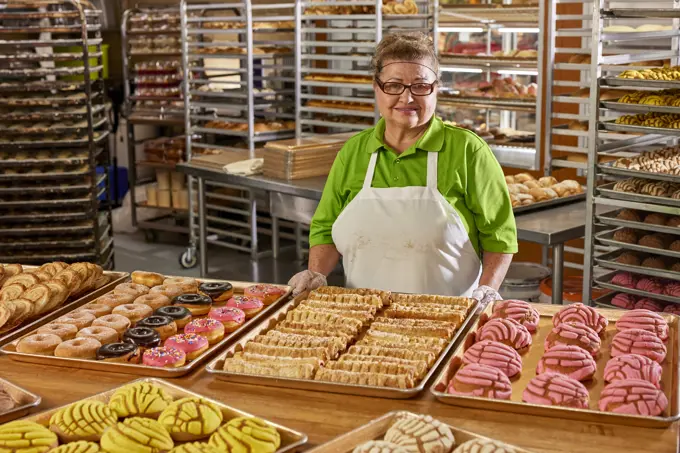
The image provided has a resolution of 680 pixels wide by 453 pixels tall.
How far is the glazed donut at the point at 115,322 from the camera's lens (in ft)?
7.66

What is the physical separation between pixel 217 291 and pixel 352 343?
57cm

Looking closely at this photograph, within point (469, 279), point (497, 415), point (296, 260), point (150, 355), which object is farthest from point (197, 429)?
point (296, 260)

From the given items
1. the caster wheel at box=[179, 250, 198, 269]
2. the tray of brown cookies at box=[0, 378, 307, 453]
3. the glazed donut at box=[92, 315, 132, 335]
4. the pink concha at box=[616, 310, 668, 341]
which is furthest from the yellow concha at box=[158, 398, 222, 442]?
the caster wheel at box=[179, 250, 198, 269]

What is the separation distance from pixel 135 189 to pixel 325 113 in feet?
8.57

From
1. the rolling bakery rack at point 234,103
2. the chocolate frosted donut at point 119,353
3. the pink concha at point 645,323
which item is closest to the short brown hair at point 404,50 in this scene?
the pink concha at point 645,323

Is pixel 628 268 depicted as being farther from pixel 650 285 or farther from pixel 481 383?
pixel 481 383

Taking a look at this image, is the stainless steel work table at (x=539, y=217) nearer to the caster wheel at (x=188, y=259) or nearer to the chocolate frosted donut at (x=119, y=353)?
the caster wheel at (x=188, y=259)

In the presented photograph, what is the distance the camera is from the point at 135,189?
29.0 feet

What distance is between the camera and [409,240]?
10.0 feet

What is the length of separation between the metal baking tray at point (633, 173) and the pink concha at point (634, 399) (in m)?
2.14

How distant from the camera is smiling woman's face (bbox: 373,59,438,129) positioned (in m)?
2.87

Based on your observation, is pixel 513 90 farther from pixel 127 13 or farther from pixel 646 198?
pixel 127 13

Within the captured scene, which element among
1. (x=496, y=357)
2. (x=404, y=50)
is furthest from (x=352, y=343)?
(x=404, y=50)

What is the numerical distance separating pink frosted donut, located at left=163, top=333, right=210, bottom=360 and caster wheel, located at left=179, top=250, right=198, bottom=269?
516cm
